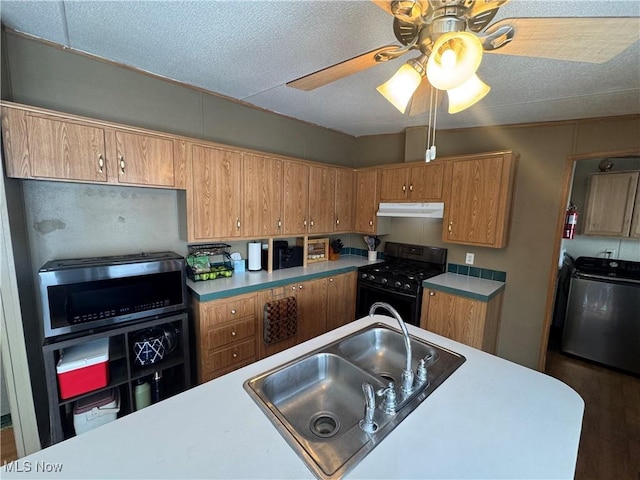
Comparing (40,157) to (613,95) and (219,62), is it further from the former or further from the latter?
(613,95)

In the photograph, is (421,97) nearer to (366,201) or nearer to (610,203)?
(366,201)

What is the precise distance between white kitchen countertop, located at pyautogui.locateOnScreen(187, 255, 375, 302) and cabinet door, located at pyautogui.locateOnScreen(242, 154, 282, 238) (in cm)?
41

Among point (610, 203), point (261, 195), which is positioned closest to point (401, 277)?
point (261, 195)

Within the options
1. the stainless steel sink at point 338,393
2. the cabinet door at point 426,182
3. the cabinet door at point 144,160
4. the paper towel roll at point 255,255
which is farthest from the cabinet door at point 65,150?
the cabinet door at point 426,182

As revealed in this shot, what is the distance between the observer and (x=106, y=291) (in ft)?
5.65

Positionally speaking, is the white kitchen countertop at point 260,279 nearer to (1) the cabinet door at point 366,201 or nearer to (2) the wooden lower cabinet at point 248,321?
(2) the wooden lower cabinet at point 248,321

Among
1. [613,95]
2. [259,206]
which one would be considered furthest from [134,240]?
[613,95]

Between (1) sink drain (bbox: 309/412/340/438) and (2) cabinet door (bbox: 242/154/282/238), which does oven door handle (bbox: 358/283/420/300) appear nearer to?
(2) cabinet door (bbox: 242/154/282/238)

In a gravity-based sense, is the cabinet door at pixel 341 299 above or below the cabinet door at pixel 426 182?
below

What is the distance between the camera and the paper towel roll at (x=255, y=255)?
2.73 metres

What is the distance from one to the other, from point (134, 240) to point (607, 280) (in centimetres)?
457

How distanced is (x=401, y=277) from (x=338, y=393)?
5.72 ft

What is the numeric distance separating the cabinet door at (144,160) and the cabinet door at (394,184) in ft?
7.20

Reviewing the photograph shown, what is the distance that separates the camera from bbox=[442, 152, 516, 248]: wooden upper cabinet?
242 centimetres
